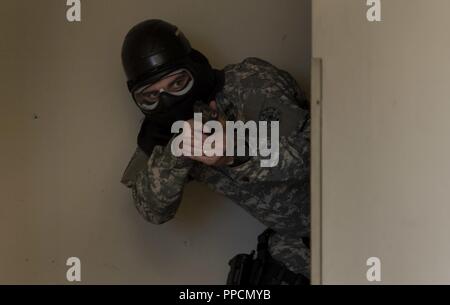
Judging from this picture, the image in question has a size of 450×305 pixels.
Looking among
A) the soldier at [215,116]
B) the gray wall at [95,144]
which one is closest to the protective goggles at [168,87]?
the soldier at [215,116]

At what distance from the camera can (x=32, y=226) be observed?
1379 millimetres

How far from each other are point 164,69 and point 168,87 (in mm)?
Answer: 34

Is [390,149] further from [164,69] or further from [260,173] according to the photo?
[164,69]

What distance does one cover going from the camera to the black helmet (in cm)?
108

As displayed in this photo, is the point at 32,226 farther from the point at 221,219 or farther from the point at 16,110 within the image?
the point at 221,219

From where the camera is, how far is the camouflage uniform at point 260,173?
1.00 meters

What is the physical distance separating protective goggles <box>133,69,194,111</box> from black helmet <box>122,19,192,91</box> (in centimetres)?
1

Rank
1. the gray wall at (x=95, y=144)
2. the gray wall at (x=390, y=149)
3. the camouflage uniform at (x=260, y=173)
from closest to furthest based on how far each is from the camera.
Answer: the gray wall at (x=390, y=149) < the camouflage uniform at (x=260, y=173) < the gray wall at (x=95, y=144)

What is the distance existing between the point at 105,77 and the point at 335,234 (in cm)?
82

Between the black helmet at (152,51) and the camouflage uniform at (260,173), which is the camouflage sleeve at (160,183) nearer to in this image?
the camouflage uniform at (260,173)

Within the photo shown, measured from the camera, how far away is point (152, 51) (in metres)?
1.09

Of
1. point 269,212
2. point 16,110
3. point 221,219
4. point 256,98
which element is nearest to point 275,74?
point 256,98

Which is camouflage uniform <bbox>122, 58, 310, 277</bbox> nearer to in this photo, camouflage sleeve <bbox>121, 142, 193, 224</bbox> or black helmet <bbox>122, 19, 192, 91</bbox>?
camouflage sleeve <bbox>121, 142, 193, 224</bbox>

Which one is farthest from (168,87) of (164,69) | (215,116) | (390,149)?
(390,149)
